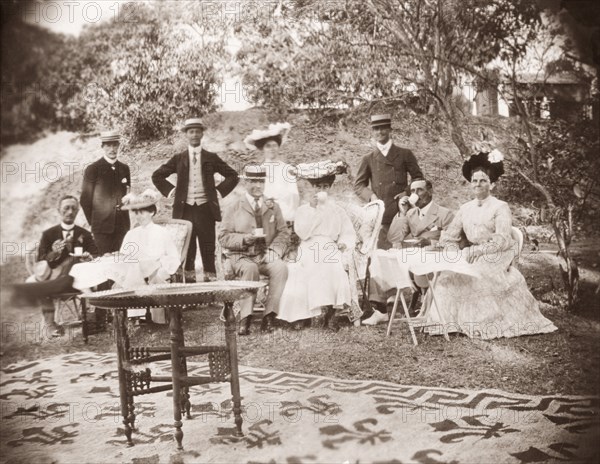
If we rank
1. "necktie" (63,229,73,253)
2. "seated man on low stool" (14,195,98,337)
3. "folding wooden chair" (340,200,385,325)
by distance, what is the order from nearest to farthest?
"seated man on low stool" (14,195,98,337)
"necktie" (63,229,73,253)
"folding wooden chair" (340,200,385,325)

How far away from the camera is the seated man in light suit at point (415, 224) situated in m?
3.80

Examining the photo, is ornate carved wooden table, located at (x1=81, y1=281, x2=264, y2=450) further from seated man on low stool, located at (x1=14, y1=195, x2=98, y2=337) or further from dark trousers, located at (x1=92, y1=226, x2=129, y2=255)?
dark trousers, located at (x1=92, y1=226, x2=129, y2=255)

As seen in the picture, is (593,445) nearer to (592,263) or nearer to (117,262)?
(592,263)

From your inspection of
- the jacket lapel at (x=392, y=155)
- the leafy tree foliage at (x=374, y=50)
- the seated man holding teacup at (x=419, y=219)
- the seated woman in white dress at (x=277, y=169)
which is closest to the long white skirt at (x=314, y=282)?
the seated woman in white dress at (x=277, y=169)

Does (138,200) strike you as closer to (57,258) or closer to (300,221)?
(57,258)

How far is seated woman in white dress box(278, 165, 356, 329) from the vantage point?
3816 millimetres

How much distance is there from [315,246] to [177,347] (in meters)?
1.19

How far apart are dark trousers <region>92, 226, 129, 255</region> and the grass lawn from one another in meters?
0.49

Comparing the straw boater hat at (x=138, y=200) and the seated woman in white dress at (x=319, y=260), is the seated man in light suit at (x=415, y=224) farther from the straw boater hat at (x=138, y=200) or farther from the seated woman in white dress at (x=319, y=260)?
the straw boater hat at (x=138, y=200)

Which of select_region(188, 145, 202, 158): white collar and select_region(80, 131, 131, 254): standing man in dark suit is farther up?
select_region(188, 145, 202, 158): white collar

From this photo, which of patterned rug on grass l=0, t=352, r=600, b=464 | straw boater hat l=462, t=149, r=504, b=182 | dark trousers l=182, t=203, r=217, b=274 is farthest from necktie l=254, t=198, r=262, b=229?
straw boater hat l=462, t=149, r=504, b=182

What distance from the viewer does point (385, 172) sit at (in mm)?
3816

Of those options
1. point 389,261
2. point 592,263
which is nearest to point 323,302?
point 389,261

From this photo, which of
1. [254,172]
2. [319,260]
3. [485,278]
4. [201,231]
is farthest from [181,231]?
[485,278]
